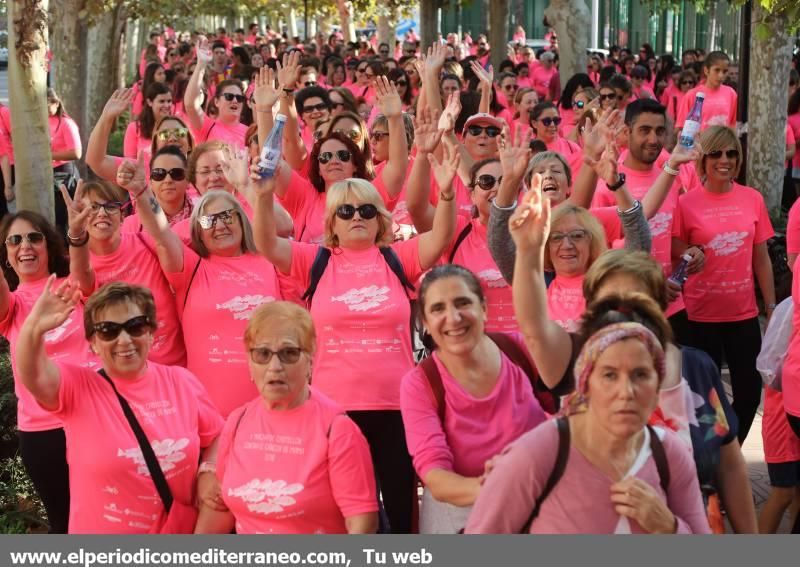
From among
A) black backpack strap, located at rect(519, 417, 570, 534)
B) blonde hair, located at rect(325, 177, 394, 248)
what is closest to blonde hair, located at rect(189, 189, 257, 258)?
blonde hair, located at rect(325, 177, 394, 248)

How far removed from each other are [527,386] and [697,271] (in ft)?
8.86

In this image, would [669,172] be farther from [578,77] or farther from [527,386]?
[578,77]

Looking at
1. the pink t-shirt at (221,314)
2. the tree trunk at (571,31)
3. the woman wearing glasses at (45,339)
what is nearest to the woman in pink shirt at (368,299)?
the pink t-shirt at (221,314)

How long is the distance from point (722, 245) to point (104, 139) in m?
3.73

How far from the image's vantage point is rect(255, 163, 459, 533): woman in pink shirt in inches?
226

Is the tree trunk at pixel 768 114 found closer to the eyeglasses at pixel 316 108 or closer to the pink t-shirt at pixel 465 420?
the eyeglasses at pixel 316 108

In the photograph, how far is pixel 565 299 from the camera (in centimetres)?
580

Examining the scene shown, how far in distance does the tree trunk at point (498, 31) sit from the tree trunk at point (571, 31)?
698cm

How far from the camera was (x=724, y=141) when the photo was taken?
291 inches

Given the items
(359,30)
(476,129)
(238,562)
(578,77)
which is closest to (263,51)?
(578,77)

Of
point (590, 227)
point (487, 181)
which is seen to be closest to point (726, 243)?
point (487, 181)

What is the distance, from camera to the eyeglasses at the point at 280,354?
4.70 meters

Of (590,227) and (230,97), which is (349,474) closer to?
A: (590,227)

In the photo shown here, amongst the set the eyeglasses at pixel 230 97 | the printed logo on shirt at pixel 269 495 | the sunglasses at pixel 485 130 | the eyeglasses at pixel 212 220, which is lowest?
the printed logo on shirt at pixel 269 495
